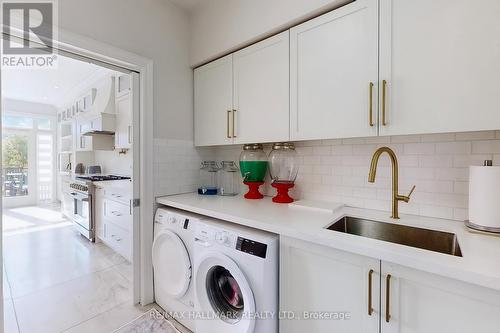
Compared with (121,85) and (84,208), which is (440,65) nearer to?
(121,85)

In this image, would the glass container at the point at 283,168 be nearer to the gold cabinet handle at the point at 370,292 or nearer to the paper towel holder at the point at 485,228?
the gold cabinet handle at the point at 370,292

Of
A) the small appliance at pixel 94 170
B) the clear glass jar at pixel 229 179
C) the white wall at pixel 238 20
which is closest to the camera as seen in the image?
the white wall at pixel 238 20

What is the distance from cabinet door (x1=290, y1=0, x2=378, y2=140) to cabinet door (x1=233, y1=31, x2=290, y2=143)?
7 centimetres

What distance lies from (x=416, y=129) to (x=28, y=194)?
791 centimetres

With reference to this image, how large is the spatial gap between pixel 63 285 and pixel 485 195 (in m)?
3.39

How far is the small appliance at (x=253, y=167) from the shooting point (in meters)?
1.96

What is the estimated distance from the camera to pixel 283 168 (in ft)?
6.32

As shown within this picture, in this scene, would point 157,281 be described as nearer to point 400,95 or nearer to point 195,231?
point 195,231

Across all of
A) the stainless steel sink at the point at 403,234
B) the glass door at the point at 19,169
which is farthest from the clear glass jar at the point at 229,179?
the glass door at the point at 19,169

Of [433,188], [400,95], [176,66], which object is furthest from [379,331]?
[176,66]

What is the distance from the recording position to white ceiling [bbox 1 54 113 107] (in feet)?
11.2

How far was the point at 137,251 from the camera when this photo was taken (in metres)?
1.93

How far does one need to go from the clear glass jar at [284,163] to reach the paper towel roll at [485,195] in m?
1.07
